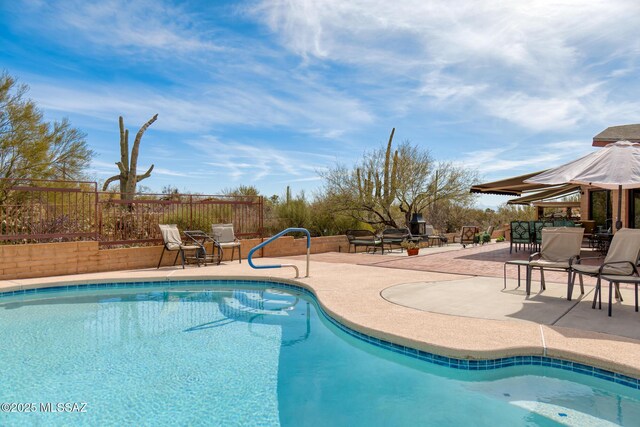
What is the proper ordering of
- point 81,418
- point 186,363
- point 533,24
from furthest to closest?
point 533,24 < point 186,363 < point 81,418

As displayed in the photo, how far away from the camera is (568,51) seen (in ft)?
32.9

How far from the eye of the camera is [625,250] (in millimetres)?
4824

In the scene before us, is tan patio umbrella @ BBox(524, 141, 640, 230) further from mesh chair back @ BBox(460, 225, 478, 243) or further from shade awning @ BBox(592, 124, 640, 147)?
shade awning @ BBox(592, 124, 640, 147)

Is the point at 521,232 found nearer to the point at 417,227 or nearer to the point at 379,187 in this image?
the point at 417,227

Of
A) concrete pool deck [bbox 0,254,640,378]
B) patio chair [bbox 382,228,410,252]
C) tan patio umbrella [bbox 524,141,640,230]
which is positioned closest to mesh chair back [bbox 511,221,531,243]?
patio chair [bbox 382,228,410,252]

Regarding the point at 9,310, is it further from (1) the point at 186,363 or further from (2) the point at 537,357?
(2) the point at 537,357

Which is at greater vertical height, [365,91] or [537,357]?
[365,91]

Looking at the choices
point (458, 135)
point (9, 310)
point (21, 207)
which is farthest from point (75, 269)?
point (458, 135)

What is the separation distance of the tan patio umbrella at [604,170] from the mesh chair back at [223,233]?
22.6ft

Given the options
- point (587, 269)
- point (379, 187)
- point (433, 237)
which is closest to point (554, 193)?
point (433, 237)

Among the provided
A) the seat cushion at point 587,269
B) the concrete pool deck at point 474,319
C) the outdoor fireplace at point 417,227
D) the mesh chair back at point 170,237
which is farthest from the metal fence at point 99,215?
the seat cushion at point 587,269

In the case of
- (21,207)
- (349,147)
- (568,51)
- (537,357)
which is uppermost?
(568,51)

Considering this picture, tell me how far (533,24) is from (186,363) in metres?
9.67

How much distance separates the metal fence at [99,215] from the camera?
807 cm
